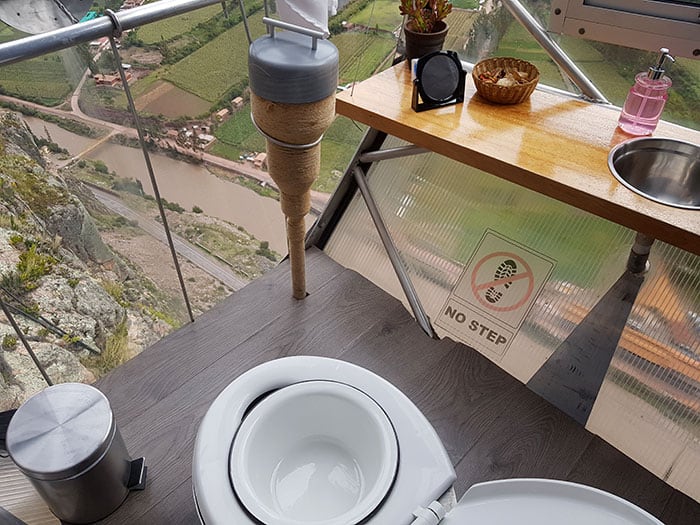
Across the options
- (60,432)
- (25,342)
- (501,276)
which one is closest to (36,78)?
(25,342)

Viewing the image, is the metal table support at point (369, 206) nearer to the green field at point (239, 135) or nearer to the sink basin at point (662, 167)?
the green field at point (239, 135)

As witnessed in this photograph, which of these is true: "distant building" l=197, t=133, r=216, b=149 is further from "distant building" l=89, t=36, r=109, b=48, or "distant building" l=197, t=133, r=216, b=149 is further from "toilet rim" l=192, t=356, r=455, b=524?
"toilet rim" l=192, t=356, r=455, b=524

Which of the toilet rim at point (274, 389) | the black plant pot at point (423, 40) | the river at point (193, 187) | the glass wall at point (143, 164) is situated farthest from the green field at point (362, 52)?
the toilet rim at point (274, 389)

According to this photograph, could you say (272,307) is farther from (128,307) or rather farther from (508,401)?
(508,401)

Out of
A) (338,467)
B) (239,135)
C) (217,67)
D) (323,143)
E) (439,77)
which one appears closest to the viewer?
(338,467)

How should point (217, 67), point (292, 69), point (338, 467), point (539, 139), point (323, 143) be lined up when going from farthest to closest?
point (323, 143) < point (217, 67) < point (539, 139) < point (292, 69) < point (338, 467)

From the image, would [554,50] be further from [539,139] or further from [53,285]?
[53,285]
